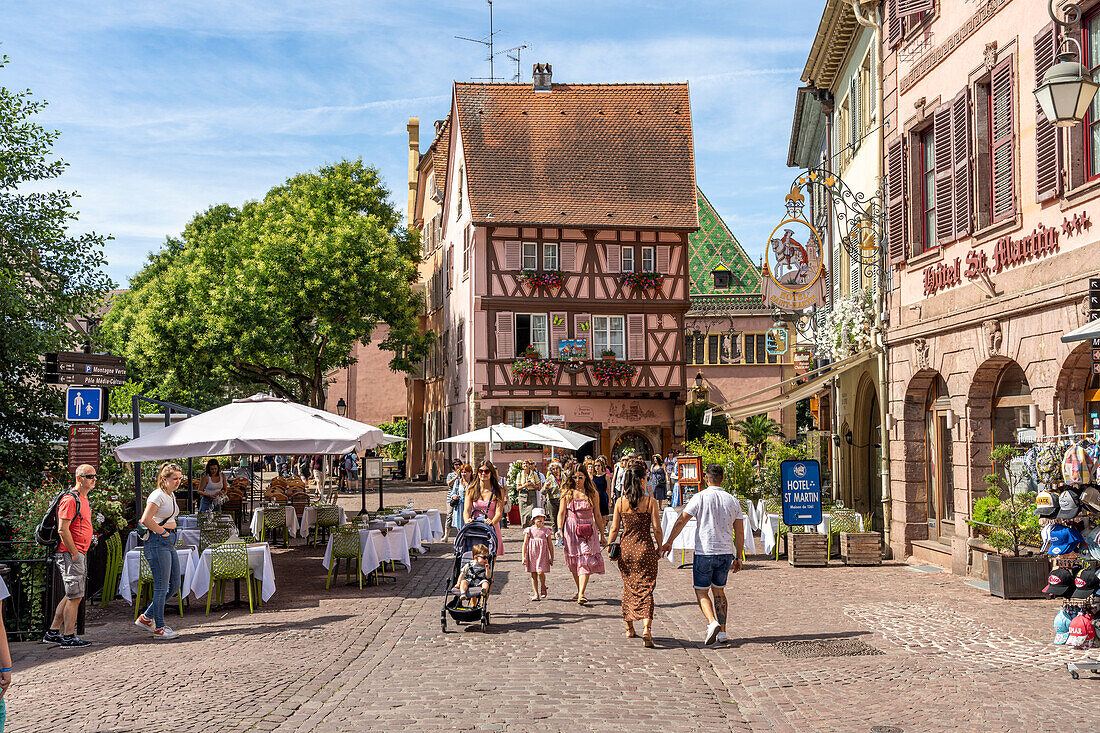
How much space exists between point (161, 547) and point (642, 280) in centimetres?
2559

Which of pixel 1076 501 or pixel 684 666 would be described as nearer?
pixel 1076 501

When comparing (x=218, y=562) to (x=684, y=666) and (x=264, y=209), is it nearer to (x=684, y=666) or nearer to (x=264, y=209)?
(x=684, y=666)

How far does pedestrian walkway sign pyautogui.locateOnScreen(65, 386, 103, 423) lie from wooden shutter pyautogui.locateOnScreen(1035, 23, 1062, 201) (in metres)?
10.5

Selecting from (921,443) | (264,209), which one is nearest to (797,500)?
(921,443)

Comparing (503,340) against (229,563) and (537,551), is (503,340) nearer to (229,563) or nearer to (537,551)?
(537,551)

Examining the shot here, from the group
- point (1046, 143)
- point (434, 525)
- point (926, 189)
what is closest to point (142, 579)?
point (434, 525)

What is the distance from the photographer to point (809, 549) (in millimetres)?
16016

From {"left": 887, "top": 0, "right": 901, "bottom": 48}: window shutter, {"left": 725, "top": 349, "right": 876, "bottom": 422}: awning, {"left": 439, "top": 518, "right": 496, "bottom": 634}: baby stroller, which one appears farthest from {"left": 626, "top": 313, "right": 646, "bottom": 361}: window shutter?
{"left": 439, "top": 518, "right": 496, "bottom": 634}: baby stroller

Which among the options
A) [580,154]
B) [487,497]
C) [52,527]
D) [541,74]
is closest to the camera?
[52,527]

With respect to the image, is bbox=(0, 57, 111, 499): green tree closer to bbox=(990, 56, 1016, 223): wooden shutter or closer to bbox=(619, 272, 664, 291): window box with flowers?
bbox=(990, 56, 1016, 223): wooden shutter

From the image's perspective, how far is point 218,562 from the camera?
1220 cm

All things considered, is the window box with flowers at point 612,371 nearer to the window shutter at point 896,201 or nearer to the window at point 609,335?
the window at point 609,335

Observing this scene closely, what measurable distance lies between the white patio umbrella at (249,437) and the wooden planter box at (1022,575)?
305 inches

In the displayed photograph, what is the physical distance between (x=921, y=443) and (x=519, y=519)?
34.9 ft
